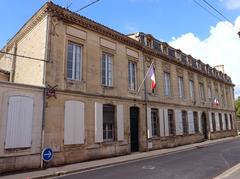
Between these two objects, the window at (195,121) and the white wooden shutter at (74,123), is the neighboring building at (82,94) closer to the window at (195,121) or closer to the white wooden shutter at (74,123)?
the white wooden shutter at (74,123)

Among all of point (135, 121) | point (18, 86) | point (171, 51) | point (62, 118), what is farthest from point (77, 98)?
point (171, 51)

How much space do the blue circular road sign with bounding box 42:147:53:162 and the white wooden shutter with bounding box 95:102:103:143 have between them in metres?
2.79

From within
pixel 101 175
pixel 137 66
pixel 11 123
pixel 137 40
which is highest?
pixel 137 40

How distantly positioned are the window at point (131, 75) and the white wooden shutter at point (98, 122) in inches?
131

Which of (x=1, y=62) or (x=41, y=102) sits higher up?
(x=1, y=62)

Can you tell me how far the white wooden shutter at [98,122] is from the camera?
12.0 meters

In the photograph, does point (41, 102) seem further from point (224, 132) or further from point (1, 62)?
point (224, 132)

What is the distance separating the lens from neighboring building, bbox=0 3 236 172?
30.9 ft

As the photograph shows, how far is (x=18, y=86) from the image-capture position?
9.30 meters

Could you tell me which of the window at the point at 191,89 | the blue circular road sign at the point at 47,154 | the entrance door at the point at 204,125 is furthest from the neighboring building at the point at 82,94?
the entrance door at the point at 204,125

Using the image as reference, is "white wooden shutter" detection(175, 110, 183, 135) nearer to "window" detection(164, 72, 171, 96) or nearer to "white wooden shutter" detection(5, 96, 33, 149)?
"window" detection(164, 72, 171, 96)

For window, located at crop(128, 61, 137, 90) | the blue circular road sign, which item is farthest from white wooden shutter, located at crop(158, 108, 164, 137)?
the blue circular road sign

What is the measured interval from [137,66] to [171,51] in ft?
19.3

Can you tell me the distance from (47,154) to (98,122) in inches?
133
